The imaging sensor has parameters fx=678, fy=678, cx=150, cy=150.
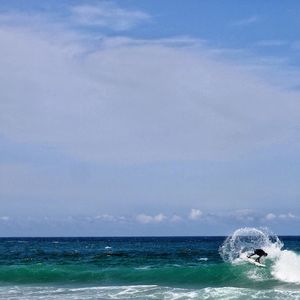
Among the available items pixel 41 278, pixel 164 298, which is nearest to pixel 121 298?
pixel 164 298

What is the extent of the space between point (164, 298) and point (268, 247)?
47.1 ft

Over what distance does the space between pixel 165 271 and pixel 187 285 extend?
4640 millimetres

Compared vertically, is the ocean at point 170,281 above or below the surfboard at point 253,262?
below

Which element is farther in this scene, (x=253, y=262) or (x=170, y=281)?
(x=253, y=262)

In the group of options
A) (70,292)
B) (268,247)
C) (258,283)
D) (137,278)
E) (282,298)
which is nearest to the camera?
(282,298)

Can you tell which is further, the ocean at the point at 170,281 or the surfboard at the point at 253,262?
the surfboard at the point at 253,262

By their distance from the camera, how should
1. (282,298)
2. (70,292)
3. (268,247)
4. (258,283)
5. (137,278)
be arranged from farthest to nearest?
(268,247) < (137,278) < (258,283) < (70,292) < (282,298)

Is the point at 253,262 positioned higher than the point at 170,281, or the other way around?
the point at 253,262

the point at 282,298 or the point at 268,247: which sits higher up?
the point at 268,247

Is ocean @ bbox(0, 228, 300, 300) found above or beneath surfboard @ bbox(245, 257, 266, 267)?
beneath

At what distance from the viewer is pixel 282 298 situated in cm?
2742

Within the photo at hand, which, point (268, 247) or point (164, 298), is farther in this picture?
point (268, 247)

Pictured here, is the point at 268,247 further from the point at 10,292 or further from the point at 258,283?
the point at 10,292

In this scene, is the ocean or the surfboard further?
the surfboard
